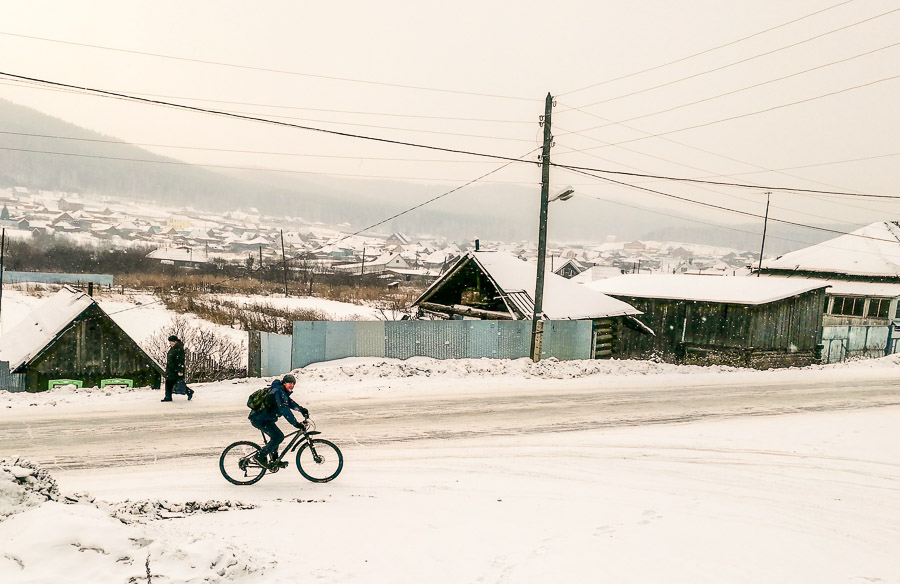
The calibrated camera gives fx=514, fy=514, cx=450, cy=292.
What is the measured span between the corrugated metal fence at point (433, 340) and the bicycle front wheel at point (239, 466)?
9649 mm

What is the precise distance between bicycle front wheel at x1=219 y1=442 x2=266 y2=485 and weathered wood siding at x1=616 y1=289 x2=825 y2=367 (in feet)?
77.1

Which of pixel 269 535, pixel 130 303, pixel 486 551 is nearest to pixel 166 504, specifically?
pixel 269 535

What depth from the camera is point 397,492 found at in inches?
311

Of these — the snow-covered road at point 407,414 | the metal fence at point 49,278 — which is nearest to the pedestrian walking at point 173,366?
the snow-covered road at point 407,414

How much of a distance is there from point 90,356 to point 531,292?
18.2 m

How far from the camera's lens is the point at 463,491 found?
798cm

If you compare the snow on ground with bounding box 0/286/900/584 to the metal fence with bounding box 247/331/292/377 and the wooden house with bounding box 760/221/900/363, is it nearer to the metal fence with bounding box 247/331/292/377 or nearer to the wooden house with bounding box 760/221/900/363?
the metal fence with bounding box 247/331/292/377

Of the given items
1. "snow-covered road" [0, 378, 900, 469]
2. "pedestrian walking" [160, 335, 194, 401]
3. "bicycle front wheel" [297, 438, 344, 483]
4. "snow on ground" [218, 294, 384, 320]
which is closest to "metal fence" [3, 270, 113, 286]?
"snow on ground" [218, 294, 384, 320]

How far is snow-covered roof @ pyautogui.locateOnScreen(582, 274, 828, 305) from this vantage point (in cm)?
2605

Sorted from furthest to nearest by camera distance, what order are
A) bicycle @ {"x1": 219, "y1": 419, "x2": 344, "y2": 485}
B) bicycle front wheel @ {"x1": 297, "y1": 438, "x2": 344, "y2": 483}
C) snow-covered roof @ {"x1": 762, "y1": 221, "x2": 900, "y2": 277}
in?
snow-covered roof @ {"x1": 762, "y1": 221, "x2": 900, "y2": 277} → bicycle front wheel @ {"x1": 297, "y1": 438, "x2": 344, "y2": 483} → bicycle @ {"x1": 219, "y1": 419, "x2": 344, "y2": 485}

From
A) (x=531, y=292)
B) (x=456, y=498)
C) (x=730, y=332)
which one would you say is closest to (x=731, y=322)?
(x=730, y=332)

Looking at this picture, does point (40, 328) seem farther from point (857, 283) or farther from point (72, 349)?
point (857, 283)

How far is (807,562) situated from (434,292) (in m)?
21.3

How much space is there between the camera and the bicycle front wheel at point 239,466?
26.6 ft
